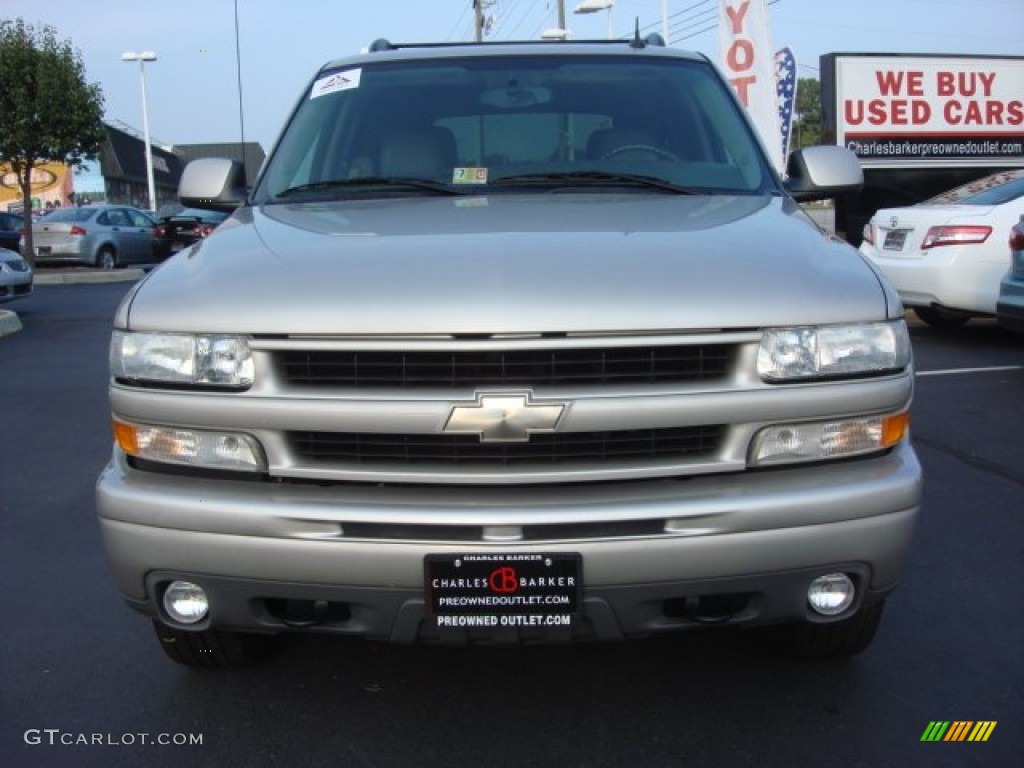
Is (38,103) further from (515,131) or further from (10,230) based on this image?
(515,131)

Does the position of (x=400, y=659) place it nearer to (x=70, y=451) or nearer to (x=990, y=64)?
(x=70, y=451)

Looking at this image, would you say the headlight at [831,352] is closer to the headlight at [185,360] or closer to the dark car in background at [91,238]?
the headlight at [185,360]

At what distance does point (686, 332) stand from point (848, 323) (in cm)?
43

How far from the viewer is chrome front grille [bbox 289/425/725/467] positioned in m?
2.47

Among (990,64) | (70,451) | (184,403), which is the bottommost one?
(70,451)

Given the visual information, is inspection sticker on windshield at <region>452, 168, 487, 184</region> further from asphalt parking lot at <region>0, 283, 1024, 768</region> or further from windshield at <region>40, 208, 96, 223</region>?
windshield at <region>40, 208, 96, 223</region>

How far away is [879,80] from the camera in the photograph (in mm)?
16859

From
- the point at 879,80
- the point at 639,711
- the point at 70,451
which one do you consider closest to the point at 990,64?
the point at 879,80

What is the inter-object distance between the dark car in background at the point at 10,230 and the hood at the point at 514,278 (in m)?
20.6

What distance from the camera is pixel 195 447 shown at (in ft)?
8.45

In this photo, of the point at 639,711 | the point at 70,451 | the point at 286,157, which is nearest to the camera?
the point at 639,711

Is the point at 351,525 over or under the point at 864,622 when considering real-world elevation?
over

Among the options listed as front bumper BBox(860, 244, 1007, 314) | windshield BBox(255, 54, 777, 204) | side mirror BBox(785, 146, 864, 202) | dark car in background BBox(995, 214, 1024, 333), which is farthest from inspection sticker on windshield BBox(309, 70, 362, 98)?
front bumper BBox(860, 244, 1007, 314)

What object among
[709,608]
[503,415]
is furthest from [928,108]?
[503,415]
